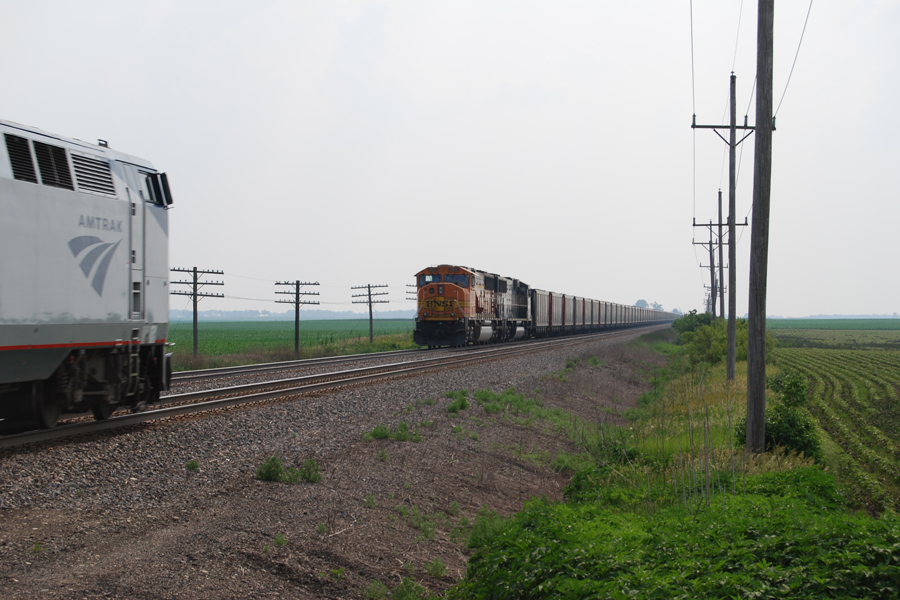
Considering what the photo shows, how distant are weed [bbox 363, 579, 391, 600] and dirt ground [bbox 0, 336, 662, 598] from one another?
112mm

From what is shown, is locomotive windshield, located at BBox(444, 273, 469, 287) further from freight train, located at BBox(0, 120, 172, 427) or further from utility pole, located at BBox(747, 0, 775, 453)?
utility pole, located at BBox(747, 0, 775, 453)

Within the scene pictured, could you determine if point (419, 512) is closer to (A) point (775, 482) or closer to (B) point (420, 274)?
(A) point (775, 482)

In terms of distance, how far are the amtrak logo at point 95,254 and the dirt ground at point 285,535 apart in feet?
12.6

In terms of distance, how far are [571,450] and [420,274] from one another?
22.1 metres

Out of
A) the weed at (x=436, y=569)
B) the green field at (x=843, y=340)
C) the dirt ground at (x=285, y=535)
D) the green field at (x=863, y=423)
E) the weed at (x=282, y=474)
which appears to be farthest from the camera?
the green field at (x=843, y=340)

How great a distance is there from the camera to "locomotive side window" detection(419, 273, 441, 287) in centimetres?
3278

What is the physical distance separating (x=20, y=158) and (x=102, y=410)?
385cm

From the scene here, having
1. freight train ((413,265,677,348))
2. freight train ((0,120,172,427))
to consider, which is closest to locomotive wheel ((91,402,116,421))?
freight train ((0,120,172,427))

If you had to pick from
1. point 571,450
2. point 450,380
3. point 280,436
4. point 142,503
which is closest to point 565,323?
point 450,380

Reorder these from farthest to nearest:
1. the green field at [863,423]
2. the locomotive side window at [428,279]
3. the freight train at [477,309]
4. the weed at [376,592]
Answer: the locomotive side window at [428,279] < the freight train at [477,309] < the green field at [863,423] < the weed at [376,592]

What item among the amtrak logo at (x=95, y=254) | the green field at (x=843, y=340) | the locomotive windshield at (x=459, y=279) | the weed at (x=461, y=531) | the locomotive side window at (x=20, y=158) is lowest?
the green field at (x=843, y=340)

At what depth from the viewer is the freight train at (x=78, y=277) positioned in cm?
800

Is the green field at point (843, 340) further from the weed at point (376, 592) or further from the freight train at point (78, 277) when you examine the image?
the weed at point (376, 592)

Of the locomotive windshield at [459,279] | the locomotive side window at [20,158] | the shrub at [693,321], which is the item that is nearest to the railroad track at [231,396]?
the locomotive side window at [20,158]
